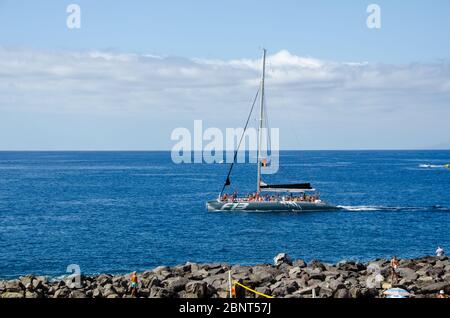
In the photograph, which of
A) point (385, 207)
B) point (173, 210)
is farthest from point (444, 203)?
point (173, 210)

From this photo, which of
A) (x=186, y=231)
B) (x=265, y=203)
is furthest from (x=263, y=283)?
(x=265, y=203)

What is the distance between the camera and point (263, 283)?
36.9 m

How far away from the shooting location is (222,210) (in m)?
90.1

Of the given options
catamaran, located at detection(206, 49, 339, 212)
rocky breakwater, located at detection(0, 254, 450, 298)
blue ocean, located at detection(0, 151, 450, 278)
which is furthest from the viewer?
catamaran, located at detection(206, 49, 339, 212)

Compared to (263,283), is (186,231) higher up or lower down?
lower down

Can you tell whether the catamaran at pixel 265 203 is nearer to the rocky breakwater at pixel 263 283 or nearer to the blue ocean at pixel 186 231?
the blue ocean at pixel 186 231

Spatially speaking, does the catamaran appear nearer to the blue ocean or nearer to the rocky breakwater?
the blue ocean

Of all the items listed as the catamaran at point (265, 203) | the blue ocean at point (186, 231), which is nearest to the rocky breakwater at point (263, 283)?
the blue ocean at point (186, 231)

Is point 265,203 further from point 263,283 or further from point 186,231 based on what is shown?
point 263,283

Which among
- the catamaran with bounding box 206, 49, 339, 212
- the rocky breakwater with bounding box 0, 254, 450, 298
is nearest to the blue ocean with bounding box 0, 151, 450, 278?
the catamaran with bounding box 206, 49, 339, 212

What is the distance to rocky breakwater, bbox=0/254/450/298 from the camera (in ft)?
110
